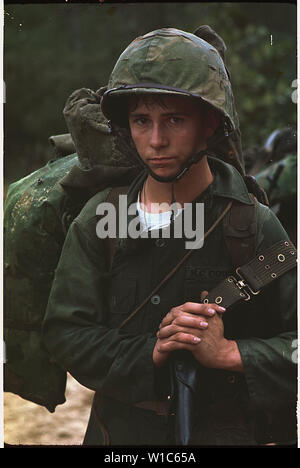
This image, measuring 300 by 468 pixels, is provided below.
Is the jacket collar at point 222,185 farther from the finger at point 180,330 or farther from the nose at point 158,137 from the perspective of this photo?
the finger at point 180,330

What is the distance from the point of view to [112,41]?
13.4ft

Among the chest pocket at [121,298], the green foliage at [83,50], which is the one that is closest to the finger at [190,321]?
the chest pocket at [121,298]

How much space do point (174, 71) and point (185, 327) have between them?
3.29 ft

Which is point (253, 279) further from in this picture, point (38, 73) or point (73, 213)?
point (38, 73)

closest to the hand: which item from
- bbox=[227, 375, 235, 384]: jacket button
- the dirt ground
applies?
bbox=[227, 375, 235, 384]: jacket button

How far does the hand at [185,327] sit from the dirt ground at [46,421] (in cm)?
95

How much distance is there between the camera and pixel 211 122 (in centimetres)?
268

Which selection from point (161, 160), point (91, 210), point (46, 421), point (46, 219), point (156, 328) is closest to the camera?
point (161, 160)

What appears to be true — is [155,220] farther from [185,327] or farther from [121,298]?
[185,327]

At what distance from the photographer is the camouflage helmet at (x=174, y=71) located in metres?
2.51

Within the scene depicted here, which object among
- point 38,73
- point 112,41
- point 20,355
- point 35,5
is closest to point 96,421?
point 20,355

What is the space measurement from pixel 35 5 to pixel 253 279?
5.56 ft

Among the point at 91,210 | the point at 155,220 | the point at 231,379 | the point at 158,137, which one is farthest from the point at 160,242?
the point at 231,379

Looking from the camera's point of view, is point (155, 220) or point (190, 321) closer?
point (190, 321)
